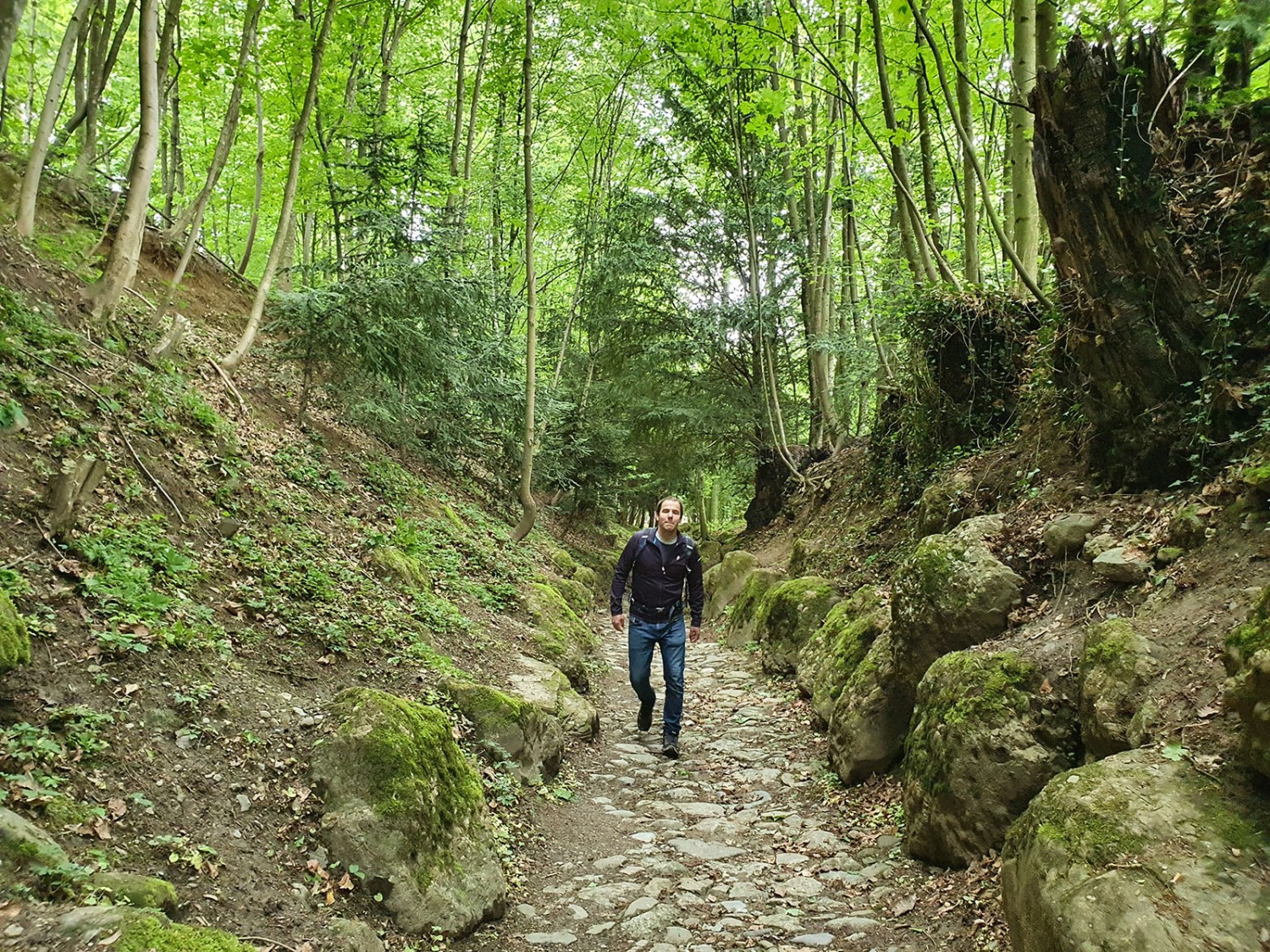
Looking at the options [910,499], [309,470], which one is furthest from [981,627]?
[309,470]

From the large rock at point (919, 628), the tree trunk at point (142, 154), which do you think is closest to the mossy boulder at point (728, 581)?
the large rock at point (919, 628)

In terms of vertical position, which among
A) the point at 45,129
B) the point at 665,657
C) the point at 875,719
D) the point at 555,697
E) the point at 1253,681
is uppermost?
the point at 45,129

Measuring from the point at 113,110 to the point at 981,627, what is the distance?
20770 millimetres

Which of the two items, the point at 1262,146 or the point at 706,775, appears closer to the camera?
the point at 1262,146

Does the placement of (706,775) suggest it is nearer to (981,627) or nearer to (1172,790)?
(981,627)

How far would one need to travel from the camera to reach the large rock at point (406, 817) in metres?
3.57

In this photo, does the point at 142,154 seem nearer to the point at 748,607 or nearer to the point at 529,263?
the point at 529,263

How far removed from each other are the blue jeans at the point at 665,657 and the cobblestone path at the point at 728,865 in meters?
0.45

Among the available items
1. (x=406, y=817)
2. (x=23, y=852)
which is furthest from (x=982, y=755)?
(x=23, y=852)

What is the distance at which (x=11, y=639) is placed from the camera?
3.18 meters

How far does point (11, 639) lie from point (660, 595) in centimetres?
508

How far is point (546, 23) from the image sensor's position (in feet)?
47.0

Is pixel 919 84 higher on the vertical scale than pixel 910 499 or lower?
higher

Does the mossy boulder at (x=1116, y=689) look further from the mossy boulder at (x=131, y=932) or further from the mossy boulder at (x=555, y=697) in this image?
the mossy boulder at (x=555, y=697)
